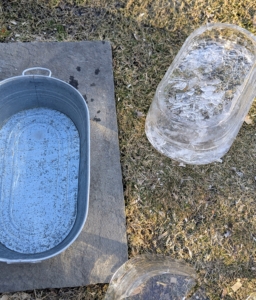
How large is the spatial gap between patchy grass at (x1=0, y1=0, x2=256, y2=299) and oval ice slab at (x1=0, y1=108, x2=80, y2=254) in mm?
326

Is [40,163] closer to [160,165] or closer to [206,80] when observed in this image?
[160,165]

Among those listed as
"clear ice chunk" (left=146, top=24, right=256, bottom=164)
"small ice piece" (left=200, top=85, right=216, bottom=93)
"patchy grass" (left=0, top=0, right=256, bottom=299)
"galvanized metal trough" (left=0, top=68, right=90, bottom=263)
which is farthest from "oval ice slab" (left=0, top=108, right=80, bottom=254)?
"small ice piece" (left=200, top=85, right=216, bottom=93)

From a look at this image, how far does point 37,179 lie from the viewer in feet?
6.91

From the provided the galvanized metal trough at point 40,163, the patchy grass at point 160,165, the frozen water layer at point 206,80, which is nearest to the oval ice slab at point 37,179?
the galvanized metal trough at point 40,163

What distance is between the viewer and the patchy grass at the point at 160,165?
2172 mm

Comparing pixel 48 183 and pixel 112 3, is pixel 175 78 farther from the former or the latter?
pixel 48 183

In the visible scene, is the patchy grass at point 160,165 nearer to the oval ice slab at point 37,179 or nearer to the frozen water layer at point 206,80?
the frozen water layer at point 206,80

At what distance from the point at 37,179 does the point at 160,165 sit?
31.0 inches

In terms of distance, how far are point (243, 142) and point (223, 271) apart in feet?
2.86

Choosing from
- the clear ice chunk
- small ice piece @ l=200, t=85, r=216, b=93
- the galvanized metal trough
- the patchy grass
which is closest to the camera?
the galvanized metal trough

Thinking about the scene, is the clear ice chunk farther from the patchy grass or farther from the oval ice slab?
the oval ice slab

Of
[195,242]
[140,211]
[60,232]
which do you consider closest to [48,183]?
[60,232]

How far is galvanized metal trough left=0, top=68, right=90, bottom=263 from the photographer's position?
1.96 meters

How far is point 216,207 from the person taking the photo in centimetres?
229
